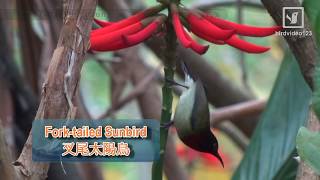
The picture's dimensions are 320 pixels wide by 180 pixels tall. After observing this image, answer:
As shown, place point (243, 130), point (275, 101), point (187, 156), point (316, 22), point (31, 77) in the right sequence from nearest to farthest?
1. point (316, 22)
2. point (275, 101)
3. point (31, 77)
4. point (243, 130)
5. point (187, 156)

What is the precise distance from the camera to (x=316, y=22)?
0.38 meters

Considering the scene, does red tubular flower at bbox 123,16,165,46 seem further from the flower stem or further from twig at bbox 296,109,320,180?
twig at bbox 296,109,320,180

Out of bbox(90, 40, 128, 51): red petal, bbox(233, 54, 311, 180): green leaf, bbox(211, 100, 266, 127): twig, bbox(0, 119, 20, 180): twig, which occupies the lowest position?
bbox(211, 100, 266, 127): twig

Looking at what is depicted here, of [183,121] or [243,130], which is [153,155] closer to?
[183,121]

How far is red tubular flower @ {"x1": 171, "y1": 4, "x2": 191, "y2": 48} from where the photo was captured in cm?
40

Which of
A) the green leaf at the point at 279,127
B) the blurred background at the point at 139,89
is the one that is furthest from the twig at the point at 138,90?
the green leaf at the point at 279,127

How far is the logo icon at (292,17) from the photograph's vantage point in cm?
44

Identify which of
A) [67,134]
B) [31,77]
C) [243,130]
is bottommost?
[243,130]

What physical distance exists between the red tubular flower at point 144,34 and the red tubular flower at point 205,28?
0.06ft

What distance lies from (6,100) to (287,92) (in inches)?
11.3

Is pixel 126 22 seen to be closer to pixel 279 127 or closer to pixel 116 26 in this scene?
pixel 116 26

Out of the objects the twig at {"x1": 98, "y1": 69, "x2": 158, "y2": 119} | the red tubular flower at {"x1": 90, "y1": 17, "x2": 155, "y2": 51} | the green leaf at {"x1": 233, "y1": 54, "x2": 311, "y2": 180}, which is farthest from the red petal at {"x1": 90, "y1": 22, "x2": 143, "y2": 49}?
the twig at {"x1": 98, "y1": 69, "x2": 158, "y2": 119}

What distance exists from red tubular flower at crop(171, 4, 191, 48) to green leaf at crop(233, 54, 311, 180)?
231mm

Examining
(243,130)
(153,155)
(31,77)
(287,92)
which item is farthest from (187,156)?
(153,155)
